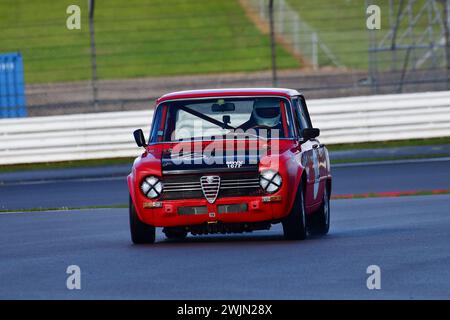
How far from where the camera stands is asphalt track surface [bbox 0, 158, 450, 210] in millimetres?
19828

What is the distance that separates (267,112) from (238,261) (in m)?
2.88

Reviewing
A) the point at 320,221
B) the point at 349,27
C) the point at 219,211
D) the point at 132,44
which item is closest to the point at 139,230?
the point at 219,211

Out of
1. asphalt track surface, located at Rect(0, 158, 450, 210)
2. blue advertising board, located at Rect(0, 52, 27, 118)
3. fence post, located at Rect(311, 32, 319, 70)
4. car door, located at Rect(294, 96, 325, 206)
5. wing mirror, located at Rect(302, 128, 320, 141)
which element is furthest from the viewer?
fence post, located at Rect(311, 32, 319, 70)

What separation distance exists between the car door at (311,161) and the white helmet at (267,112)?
0.36m

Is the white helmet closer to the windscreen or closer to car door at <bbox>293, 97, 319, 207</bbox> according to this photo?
the windscreen

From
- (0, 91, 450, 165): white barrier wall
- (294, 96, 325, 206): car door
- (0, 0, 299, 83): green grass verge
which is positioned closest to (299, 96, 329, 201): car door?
(294, 96, 325, 206): car door

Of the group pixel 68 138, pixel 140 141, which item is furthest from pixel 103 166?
pixel 140 141

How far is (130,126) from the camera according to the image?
26.6 metres

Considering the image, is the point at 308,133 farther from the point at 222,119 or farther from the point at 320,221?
the point at 320,221

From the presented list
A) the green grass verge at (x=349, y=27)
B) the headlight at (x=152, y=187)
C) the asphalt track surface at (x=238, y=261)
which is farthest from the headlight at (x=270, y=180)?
the green grass verge at (x=349, y=27)

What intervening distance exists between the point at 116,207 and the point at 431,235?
21.3ft

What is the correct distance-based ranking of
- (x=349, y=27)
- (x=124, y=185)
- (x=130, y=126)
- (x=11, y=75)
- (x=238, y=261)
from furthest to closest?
(x=349, y=27), (x=11, y=75), (x=130, y=126), (x=124, y=185), (x=238, y=261)

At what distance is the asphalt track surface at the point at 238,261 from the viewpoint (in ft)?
31.5

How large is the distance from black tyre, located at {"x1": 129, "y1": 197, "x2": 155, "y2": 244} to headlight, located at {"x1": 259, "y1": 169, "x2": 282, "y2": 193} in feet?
4.20
